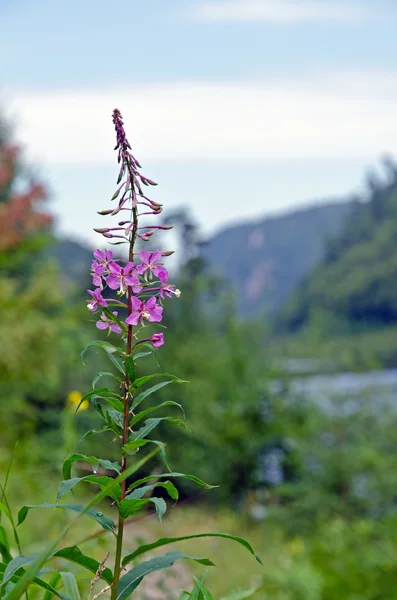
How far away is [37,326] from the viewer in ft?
29.4

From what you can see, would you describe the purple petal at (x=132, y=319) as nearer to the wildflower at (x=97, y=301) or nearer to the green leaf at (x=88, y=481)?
the wildflower at (x=97, y=301)

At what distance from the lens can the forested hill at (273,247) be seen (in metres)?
62.6

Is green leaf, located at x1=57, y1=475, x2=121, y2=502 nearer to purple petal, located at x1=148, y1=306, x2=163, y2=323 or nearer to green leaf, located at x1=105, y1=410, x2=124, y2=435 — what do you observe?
green leaf, located at x1=105, y1=410, x2=124, y2=435

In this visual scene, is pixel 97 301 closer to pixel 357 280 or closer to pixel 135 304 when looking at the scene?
pixel 135 304

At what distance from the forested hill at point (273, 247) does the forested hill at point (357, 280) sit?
1390 cm

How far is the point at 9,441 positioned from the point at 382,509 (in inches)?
172

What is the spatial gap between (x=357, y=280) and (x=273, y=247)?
2731 centimetres

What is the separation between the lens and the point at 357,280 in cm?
3962

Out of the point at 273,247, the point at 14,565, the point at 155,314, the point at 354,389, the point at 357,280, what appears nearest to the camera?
the point at 14,565

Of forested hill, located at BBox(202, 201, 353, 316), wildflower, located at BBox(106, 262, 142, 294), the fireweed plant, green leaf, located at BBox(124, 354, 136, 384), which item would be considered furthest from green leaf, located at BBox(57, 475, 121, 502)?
forested hill, located at BBox(202, 201, 353, 316)

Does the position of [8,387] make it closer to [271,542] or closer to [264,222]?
[271,542]

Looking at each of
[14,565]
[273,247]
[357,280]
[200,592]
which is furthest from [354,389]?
[273,247]

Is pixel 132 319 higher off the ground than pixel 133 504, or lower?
higher

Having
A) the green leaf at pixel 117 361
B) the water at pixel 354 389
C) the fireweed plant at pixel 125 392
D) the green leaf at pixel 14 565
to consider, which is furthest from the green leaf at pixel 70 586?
the water at pixel 354 389
